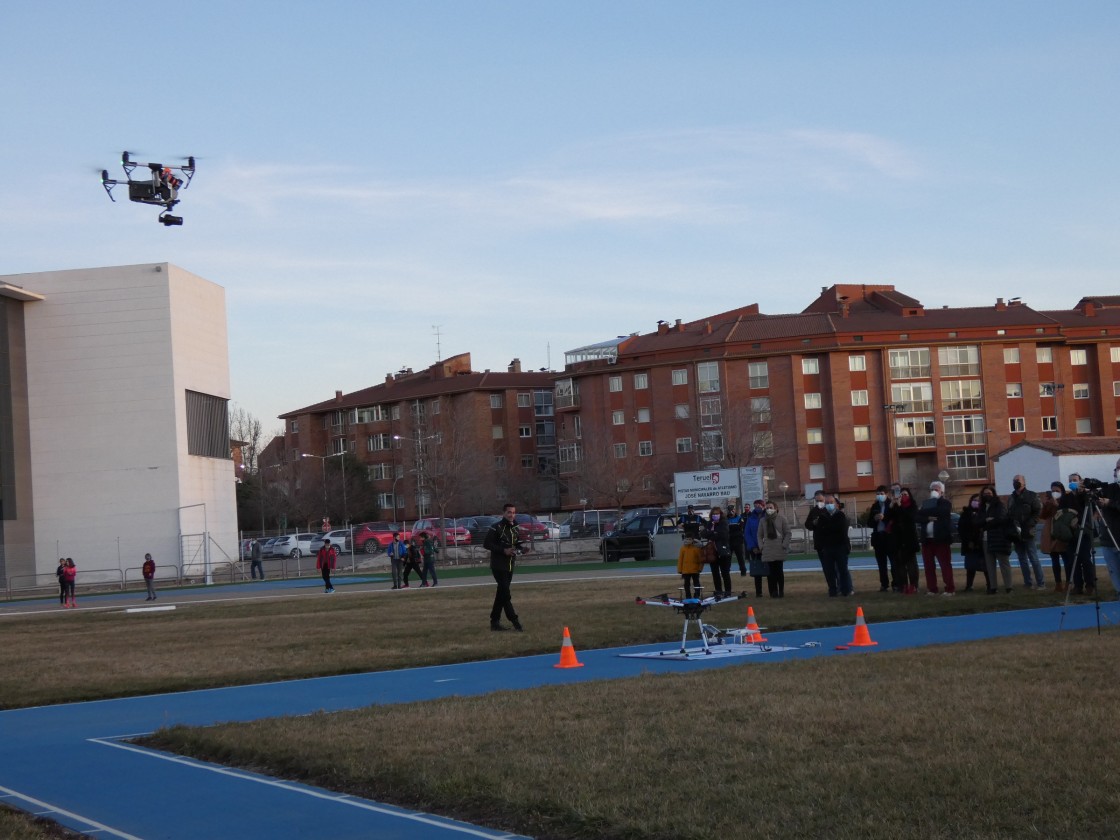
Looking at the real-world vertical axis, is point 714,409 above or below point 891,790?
above

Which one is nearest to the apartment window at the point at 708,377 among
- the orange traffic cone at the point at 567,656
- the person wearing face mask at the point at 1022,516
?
the person wearing face mask at the point at 1022,516

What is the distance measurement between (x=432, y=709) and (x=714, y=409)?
8072 cm

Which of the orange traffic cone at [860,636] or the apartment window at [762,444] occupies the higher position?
the apartment window at [762,444]

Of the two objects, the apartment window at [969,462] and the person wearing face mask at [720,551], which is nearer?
the person wearing face mask at [720,551]

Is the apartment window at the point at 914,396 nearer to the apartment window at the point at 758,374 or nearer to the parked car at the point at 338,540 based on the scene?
the apartment window at the point at 758,374

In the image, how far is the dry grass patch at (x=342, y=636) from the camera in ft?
55.1

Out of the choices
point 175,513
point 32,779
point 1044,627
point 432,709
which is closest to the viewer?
point 32,779

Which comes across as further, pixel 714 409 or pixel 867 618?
pixel 714 409

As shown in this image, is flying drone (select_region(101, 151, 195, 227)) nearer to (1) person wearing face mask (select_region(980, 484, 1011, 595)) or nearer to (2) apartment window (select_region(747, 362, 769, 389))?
(1) person wearing face mask (select_region(980, 484, 1011, 595))

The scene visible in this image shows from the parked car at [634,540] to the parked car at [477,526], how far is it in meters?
14.1

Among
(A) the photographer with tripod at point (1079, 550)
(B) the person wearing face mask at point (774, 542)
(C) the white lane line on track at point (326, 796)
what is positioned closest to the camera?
(C) the white lane line on track at point (326, 796)

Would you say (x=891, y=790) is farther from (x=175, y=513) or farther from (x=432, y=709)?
(x=175, y=513)

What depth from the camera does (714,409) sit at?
91438 millimetres

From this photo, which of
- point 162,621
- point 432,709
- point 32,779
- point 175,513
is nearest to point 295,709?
point 432,709
